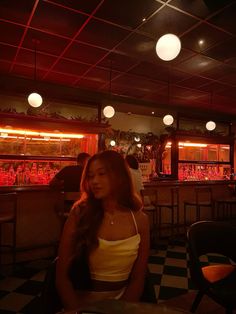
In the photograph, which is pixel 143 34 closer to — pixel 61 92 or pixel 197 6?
pixel 197 6

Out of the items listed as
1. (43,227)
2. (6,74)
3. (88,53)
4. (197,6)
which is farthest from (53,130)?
(197,6)

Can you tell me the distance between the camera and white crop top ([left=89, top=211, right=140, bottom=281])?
4.43 feet

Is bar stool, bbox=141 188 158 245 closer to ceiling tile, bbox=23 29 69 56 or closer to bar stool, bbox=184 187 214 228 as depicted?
bar stool, bbox=184 187 214 228

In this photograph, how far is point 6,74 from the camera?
18.6 feet

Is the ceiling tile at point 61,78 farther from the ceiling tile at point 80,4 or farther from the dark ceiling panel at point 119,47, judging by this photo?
the ceiling tile at point 80,4

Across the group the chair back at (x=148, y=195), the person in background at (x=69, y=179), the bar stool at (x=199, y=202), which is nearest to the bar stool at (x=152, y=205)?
the chair back at (x=148, y=195)

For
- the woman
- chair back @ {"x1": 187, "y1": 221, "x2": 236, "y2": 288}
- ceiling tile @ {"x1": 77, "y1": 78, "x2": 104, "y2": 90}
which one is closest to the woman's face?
the woman

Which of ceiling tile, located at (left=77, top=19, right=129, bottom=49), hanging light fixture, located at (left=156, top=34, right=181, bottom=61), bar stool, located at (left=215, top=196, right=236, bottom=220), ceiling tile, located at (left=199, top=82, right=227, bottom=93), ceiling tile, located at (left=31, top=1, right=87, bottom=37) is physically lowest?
bar stool, located at (left=215, top=196, right=236, bottom=220)

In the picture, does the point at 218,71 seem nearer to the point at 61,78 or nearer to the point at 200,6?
the point at 200,6

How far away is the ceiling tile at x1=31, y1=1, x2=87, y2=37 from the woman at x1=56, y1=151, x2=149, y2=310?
2635mm

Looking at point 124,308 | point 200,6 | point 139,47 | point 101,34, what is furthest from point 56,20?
point 124,308

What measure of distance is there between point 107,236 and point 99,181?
31cm

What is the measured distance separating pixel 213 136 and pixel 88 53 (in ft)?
16.8

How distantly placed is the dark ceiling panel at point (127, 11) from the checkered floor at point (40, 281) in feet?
11.4
